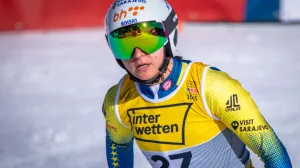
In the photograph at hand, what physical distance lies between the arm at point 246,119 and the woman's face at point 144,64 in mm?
282

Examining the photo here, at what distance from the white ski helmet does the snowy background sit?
7.80ft

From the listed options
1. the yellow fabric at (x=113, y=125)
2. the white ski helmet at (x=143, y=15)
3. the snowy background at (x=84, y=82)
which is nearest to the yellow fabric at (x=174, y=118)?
the yellow fabric at (x=113, y=125)

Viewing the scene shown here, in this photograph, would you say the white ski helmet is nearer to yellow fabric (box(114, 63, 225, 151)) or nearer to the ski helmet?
the ski helmet

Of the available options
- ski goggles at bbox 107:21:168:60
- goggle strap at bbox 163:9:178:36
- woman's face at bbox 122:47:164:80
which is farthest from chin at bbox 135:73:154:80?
goggle strap at bbox 163:9:178:36

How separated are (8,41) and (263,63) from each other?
→ 410 centimetres

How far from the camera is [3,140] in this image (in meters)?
6.54

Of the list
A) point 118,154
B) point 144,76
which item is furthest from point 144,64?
point 118,154

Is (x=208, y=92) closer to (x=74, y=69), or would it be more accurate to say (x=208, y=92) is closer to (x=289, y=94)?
(x=289, y=94)

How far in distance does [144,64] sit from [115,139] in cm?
61

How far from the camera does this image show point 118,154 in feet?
12.4

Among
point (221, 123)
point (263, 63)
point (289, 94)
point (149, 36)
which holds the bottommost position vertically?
point (221, 123)

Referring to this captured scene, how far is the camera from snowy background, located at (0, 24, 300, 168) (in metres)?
6.24

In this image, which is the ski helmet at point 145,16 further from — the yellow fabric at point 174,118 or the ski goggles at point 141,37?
the yellow fabric at point 174,118

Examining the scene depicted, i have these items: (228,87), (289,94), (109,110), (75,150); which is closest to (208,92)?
(228,87)
